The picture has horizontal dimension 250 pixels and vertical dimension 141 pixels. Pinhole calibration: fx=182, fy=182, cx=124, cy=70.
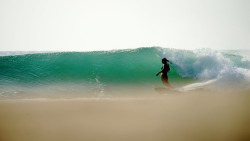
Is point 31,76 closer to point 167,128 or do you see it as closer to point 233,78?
point 167,128

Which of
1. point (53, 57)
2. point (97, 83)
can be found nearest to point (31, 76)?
point (53, 57)

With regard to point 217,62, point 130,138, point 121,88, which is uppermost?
point 217,62

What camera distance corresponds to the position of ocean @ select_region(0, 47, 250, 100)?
789 centimetres

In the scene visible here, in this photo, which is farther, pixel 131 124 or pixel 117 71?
pixel 117 71

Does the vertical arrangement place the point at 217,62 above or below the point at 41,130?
above

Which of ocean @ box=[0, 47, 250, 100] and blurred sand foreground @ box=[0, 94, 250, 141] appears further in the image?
ocean @ box=[0, 47, 250, 100]

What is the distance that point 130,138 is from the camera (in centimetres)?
226

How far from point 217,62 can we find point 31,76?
387 inches

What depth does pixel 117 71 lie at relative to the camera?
10375 mm

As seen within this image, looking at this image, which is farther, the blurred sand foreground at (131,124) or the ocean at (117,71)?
the ocean at (117,71)

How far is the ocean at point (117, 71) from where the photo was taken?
25.9ft

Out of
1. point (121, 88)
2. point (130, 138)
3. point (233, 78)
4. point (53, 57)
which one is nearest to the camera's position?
point (130, 138)

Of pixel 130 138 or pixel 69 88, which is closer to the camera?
pixel 130 138

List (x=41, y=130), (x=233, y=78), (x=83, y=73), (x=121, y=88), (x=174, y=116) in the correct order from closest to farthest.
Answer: (x=41, y=130) < (x=174, y=116) < (x=233, y=78) < (x=121, y=88) < (x=83, y=73)
